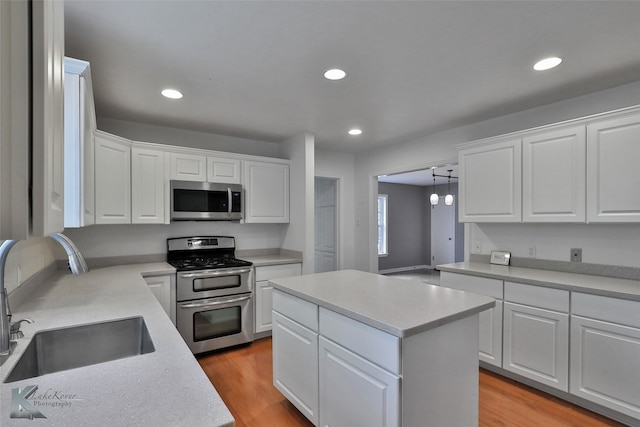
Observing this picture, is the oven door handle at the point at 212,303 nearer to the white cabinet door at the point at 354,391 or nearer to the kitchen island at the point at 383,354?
the kitchen island at the point at 383,354

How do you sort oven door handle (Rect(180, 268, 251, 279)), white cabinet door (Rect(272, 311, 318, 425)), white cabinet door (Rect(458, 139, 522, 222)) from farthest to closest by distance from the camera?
oven door handle (Rect(180, 268, 251, 279)), white cabinet door (Rect(458, 139, 522, 222)), white cabinet door (Rect(272, 311, 318, 425))

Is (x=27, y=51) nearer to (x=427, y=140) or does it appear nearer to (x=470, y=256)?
(x=470, y=256)

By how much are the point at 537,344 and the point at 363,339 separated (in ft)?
5.79

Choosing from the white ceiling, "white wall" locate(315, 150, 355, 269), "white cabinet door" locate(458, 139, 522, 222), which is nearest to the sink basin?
the white ceiling

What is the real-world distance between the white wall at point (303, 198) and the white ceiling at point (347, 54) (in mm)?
687

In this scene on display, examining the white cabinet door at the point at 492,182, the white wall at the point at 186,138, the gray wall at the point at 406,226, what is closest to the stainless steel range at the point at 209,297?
the white wall at the point at 186,138

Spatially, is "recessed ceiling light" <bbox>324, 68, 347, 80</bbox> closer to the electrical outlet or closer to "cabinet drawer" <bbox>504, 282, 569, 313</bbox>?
"cabinet drawer" <bbox>504, 282, 569, 313</bbox>

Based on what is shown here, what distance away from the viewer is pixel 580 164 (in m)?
2.42

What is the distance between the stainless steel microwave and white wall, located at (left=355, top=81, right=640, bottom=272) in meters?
2.03

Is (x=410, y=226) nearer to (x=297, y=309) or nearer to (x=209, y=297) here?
(x=209, y=297)

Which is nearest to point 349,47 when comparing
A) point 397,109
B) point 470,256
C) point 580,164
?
point 397,109

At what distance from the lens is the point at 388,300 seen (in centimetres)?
173

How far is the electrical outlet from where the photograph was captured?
266 centimetres

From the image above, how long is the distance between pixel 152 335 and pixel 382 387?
3.38ft
